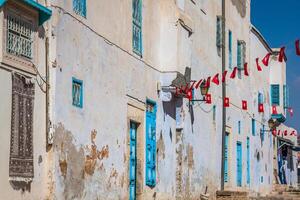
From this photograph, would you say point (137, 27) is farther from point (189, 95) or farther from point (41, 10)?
point (41, 10)

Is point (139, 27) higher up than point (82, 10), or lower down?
higher up

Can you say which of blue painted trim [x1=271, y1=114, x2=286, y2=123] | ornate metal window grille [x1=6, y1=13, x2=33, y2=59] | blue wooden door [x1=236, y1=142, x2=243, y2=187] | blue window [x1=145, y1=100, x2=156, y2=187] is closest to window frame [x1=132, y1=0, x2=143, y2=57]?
blue window [x1=145, y1=100, x2=156, y2=187]

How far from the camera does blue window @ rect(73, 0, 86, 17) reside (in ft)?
43.3

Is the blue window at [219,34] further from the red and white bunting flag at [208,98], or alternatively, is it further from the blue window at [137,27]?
the blue window at [137,27]

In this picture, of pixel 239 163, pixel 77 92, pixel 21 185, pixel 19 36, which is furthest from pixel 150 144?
pixel 239 163

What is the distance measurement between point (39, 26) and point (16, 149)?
7.00 feet

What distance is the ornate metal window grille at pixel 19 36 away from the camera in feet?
36.3

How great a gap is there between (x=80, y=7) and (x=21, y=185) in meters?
3.92

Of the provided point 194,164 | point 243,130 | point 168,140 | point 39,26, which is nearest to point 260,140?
point 243,130

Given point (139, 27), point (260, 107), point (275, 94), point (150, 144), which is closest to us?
point (139, 27)

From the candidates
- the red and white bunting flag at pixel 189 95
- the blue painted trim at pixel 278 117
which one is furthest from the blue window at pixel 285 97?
the red and white bunting flag at pixel 189 95

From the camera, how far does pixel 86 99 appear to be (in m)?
13.7

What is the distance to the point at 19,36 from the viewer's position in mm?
11328

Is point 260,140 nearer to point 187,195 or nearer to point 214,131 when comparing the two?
point 214,131
